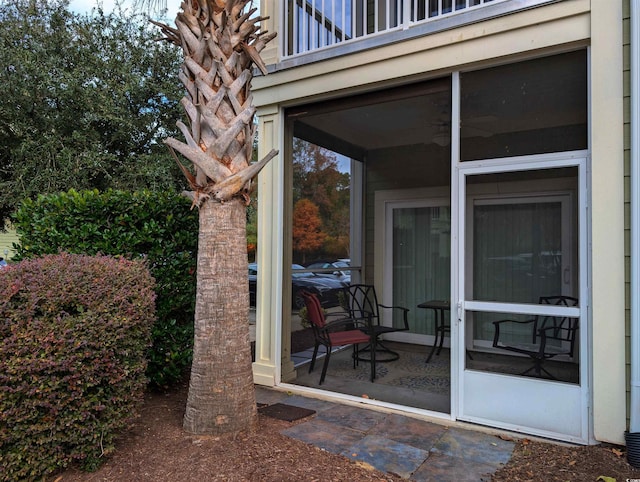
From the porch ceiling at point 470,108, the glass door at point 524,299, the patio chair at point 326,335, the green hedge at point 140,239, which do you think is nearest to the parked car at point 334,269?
the patio chair at point 326,335

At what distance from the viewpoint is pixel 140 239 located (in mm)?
3719

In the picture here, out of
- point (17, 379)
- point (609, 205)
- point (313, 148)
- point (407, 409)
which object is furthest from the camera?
point (313, 148)

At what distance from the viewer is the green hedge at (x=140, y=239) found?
369cm

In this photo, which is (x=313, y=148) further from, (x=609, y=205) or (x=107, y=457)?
(x=107, y=457)

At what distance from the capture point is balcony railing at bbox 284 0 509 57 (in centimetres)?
391

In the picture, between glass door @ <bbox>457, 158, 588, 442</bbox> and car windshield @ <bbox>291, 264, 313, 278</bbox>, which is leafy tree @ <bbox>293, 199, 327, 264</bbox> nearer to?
car windshield @ <bbox>291, 264, 313, 278</bbox>

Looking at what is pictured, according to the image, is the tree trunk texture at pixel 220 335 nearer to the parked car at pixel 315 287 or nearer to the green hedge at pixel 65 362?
the green hedge at pixel 65 362

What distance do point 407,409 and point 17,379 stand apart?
2.82 meters

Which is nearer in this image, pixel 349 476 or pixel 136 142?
pixel 349 476

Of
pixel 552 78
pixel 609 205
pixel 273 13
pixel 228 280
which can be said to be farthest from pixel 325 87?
pixel 609 205

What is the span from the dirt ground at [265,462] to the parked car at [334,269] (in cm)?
273

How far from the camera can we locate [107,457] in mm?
2658

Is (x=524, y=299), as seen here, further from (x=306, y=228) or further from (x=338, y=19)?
(x=338, y=19)

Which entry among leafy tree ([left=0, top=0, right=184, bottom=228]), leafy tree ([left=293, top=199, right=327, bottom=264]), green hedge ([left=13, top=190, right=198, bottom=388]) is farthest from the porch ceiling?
leafy tree ([left=0, top=0, right=184, bottom=228])
